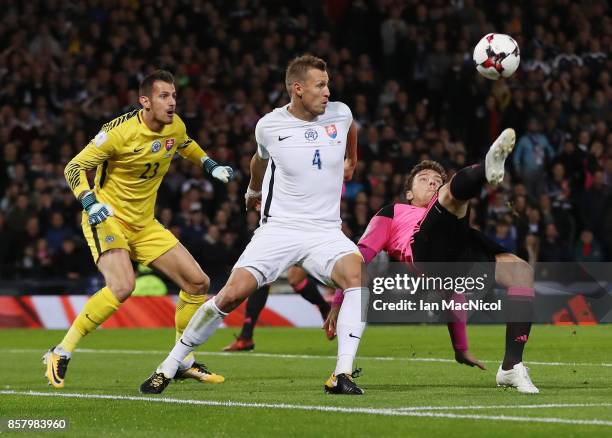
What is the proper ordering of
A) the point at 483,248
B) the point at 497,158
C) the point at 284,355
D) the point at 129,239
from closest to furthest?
the point at 497,158 → the point at 483,248 → the point at 129,239 → the point at 284,355

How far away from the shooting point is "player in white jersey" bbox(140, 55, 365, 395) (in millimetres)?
9312

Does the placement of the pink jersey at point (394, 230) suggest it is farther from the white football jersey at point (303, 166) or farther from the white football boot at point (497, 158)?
the white football boot at point (497, 158)

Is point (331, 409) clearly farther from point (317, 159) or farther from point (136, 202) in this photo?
point (136, 202)

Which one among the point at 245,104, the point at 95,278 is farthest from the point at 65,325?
the point at 245,104

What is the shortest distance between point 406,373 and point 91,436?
183 inches

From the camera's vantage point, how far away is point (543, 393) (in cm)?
908

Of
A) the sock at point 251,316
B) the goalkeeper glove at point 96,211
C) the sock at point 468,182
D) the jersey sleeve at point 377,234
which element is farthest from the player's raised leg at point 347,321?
the sock at point 251,316

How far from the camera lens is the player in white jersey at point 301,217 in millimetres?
9312

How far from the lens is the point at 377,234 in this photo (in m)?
11.2

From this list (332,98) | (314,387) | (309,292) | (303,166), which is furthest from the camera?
(332,98)

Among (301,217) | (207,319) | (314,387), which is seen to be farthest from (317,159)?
(314,387)

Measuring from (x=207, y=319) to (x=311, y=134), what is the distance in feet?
5.05

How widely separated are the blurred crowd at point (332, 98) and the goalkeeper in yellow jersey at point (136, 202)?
8.96m

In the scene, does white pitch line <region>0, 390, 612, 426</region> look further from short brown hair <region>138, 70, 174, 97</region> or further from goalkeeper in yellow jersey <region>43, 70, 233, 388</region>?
short brown hair <region>138, 70, 174, 97</region>
